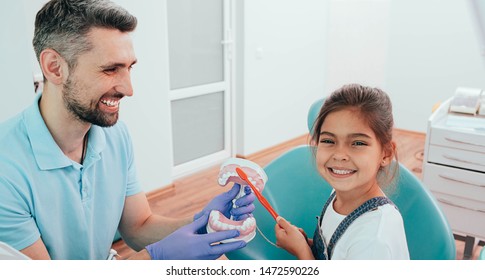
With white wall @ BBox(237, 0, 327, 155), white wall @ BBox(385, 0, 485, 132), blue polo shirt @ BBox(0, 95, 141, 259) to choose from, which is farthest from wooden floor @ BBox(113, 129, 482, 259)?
blue polo shirt @ BBox(0, 95, 141, 259)

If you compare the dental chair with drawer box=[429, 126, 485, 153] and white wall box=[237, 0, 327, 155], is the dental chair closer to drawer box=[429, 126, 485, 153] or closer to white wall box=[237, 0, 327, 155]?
drawer box=[429, 126, 485, 153]

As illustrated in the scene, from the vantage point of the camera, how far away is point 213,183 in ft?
10.0

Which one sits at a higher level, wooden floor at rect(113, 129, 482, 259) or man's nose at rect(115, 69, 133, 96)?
man's nose at rect(115, 69, 133, 96)

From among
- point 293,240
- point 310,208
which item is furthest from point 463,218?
point 293,240

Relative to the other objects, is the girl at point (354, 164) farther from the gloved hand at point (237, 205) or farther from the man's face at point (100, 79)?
the man's face at point (100, 79)

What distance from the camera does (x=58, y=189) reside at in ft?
3.47

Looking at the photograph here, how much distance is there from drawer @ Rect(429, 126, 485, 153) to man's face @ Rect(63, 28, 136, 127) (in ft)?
4.81

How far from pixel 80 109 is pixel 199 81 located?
2112 mm

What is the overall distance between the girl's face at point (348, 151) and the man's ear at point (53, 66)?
0.56 metres

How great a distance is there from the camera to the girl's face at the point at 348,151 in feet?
3.21

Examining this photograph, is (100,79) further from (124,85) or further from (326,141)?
(326,141)

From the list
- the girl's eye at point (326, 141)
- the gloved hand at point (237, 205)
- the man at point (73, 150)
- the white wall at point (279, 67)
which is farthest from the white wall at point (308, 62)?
the girl's eye at point (326, 141)

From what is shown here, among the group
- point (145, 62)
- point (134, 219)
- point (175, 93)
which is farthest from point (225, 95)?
point (134, 219)

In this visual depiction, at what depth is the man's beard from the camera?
992mm
